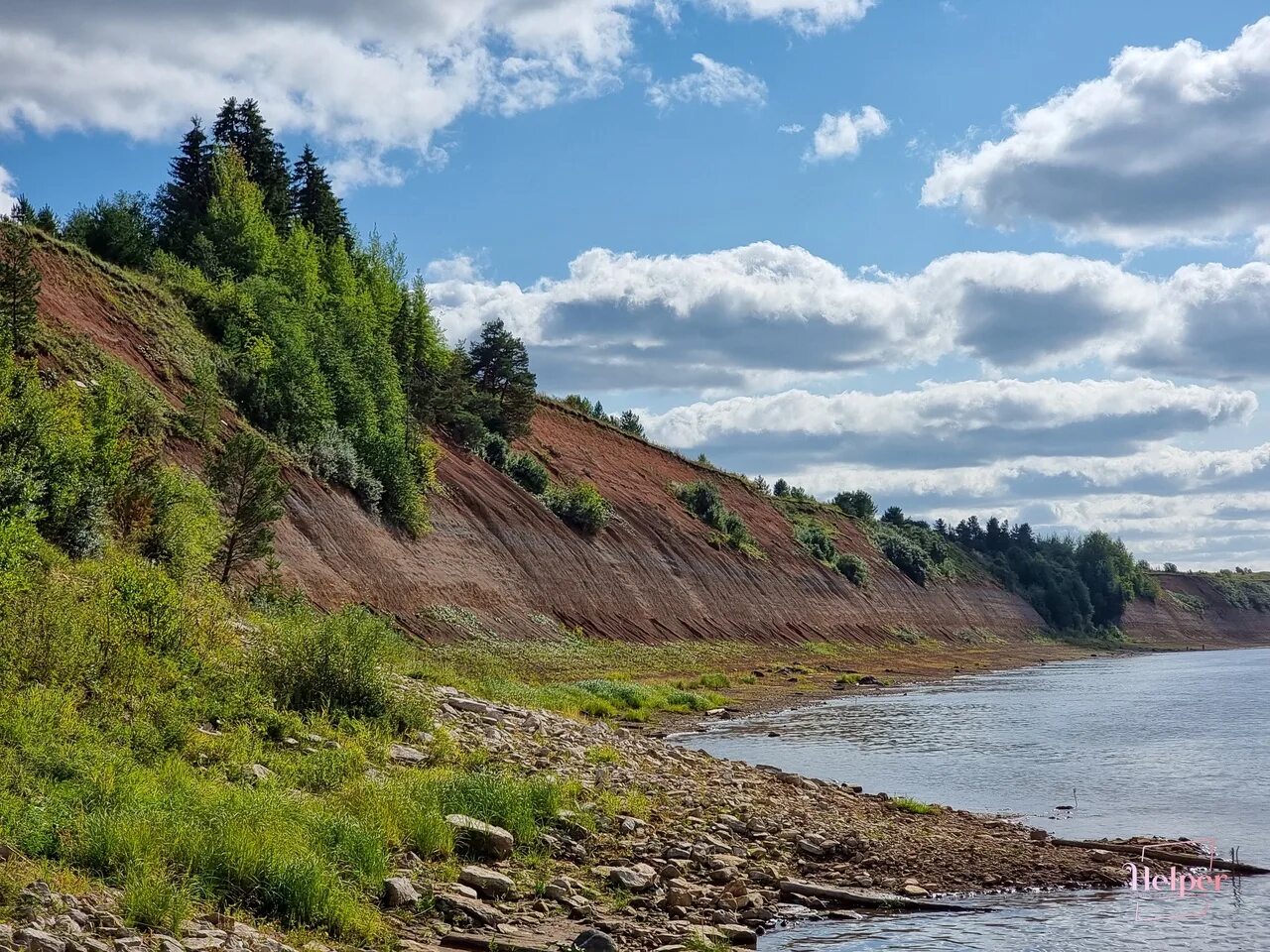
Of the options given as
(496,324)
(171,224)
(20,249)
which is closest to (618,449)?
(496,324)

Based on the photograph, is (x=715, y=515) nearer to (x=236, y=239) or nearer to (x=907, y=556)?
(x=907, y=556)

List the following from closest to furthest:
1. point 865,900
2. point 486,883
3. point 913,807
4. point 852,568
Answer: point 486,883, point 865,900, point 913,807, point 852,568

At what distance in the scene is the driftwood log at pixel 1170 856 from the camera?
1444 centimetres

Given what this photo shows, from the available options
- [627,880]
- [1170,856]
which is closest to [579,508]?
[1170,856]

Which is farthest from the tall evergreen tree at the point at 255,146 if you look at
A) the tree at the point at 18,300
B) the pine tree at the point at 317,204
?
the tree at the point at 18,300

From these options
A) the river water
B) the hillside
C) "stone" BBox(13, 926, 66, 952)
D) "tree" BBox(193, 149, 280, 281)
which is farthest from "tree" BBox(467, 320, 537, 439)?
"stone" BBox(13, 926, 66, 952)

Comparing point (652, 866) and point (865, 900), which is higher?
point (652, 866)

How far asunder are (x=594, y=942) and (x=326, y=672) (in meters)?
8.40

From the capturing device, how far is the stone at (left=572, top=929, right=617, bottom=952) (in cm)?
937

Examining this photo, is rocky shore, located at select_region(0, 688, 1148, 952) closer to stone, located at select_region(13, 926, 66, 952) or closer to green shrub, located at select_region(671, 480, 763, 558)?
stone, located at select_region(13, 926, 66, 952)

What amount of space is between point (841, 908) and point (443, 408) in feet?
157

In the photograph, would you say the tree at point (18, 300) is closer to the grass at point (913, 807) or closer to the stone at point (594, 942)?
the grass at point (913, 807)

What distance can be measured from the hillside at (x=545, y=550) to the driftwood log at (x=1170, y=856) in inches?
1048

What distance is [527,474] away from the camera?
60250 millimetres
